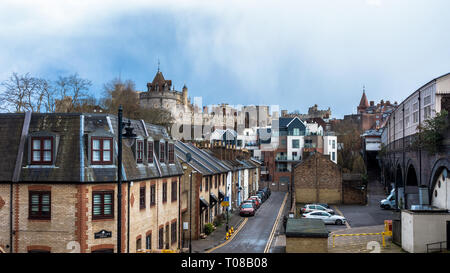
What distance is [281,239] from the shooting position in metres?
32.8

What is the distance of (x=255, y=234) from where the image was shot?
35.2 metres

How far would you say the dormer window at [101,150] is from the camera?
66.3 ft

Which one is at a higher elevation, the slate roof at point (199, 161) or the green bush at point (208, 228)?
the slate roof at point (199, 161)

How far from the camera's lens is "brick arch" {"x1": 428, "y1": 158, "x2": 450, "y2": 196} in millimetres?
27928

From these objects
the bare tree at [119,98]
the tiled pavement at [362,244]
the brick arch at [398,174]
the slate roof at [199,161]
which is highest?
the bare tree at [119,98]

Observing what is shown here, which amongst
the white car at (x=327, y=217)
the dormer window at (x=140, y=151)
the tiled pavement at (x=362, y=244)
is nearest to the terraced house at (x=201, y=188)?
the dormer window at (x=140, y=151)

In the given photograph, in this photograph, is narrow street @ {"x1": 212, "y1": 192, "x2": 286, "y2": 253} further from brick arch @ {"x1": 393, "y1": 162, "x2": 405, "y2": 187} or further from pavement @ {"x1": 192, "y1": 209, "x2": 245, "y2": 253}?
brick arch @ {"x1": 393, "y1": 162, "x2": 405, "y2": 187}

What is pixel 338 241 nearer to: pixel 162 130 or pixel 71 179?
pixel 162 130

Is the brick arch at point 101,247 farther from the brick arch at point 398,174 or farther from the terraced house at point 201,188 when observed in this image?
the brick arch at point 398,174

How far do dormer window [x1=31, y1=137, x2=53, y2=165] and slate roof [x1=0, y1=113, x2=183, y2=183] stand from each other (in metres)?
0.22

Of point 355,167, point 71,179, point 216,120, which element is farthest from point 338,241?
point 216,120

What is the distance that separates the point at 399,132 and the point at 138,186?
39285 millimetres

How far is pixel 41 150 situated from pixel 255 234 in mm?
20617
